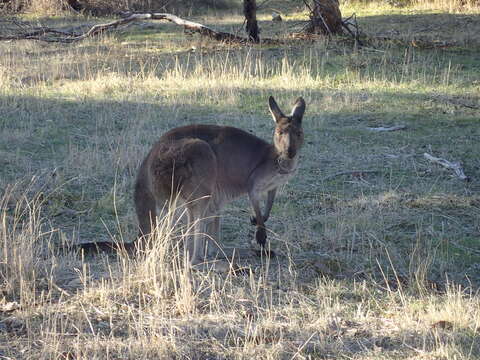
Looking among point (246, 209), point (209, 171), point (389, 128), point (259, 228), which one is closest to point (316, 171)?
point (246, 209)

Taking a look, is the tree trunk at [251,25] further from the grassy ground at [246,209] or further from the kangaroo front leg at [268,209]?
the kangaroo front leg at [268,209]

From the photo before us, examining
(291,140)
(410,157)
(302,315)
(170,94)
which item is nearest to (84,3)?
(170,94)

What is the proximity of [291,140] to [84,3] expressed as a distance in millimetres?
13540

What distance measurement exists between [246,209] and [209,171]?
1345mm

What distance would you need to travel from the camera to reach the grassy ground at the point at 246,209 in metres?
3.54

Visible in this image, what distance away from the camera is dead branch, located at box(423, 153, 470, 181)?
630 centimetres

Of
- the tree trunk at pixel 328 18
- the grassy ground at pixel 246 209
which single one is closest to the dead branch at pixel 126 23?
the grassy ground at pixel 246 209

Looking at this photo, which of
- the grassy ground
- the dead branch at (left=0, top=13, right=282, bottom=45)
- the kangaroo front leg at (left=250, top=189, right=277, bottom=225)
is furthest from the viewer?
the dead branch at (left=0, top=13, right=282, bottom=45)

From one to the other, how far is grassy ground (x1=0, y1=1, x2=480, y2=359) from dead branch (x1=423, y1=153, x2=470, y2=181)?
0.06m

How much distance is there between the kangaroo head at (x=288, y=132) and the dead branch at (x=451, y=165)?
6.89 ft

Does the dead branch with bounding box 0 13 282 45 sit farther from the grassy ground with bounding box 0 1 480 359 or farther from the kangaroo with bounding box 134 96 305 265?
the kangaroo with bounding box 134 96 305 265

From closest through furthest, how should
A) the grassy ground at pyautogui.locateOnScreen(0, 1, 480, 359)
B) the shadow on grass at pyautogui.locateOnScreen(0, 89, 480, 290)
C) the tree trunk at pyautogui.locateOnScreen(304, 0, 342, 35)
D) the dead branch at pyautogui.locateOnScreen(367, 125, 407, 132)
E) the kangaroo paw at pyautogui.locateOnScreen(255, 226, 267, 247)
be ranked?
the grassy ground at pyautogui.locateOnScreen(0, 1, 480, 359), the kangaroo paw at pyautogui.locateOnScreen(255, 226, 267, 247), the shadow on grass at pyautogui.locateOnScreen(0, 89, 480, 290), the dead branch at pyautogui.locateOnScreen(367, 125, 407, 132), the tree trunk at pyautogui.locateOnScreen(304, 0, 342, 35)

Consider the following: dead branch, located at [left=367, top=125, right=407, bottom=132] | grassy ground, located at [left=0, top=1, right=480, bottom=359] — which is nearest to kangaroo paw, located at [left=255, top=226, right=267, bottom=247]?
grassy ground, located at [left=0, top=1, right=480, bottom=359]

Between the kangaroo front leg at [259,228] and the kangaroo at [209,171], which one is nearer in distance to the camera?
the kangaroo at [209,171]
